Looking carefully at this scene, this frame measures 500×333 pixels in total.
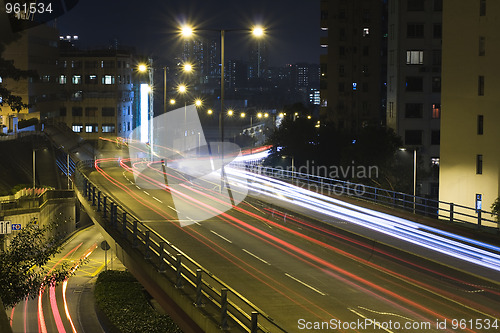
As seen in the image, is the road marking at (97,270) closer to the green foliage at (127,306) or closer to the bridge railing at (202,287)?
the green foliage at (127,306)

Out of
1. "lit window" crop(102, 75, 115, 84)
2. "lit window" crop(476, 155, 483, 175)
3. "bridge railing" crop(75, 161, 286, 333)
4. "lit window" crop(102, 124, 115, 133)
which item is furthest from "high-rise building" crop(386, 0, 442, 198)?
"lit window" crop(102, 75, 115, 84)

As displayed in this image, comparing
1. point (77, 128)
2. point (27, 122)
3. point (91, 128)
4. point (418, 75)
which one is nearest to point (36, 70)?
point (27, 122)

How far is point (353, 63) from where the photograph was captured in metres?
83.8

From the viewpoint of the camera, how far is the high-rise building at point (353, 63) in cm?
8356

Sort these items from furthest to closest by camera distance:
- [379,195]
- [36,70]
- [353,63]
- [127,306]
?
1. [353,63]
2. [36,70]
3. [379,195]
4. [127,306]

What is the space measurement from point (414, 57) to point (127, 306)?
40491 millimetres

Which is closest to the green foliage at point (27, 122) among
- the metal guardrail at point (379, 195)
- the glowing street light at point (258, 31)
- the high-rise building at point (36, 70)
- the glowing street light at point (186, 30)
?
the high-rise building at point (36, 70)

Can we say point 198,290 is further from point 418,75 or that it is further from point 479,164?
point 418,75

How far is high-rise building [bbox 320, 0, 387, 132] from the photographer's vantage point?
83.6 m

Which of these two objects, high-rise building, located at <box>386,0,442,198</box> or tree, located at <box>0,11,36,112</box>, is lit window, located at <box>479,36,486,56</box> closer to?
high-rise building, located at <box>386,0,442,198</box>

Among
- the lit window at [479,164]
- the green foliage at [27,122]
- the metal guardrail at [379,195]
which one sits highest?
the green foliage at [27,122]

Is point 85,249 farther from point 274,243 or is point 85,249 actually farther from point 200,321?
point 200,321

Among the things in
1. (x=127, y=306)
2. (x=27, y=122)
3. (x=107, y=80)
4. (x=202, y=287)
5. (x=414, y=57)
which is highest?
(x=107, y=80)

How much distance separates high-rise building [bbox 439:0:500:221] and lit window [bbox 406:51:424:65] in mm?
19811
